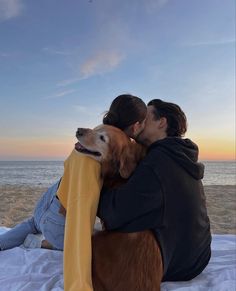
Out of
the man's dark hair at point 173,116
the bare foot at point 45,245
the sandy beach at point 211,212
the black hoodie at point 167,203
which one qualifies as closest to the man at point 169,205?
the black hoodie at point 167,203

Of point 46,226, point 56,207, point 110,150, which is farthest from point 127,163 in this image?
point 46,226

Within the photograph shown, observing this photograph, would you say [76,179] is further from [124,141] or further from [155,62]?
[155,62]

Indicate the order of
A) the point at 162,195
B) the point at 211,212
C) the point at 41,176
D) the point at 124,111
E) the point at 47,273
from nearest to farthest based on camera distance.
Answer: the point at 162,195
the point at 124,111
the point at 47,273
the point at 211,212
the point at 41,176

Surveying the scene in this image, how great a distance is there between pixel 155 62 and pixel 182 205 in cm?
936

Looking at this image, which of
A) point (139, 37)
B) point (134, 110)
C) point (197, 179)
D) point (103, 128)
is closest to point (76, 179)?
point (103, 128)

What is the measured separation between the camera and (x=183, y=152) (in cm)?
250

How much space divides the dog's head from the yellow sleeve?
67 mm

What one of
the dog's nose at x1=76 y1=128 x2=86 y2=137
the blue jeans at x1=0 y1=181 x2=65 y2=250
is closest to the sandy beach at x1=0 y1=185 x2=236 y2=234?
the blue jeans at x1=0 y1=181 x2=65 y2=250

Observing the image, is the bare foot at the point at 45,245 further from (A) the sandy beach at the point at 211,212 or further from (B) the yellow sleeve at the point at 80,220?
(A) the sandy beach at the point at 211,212

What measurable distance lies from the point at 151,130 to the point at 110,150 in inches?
27.4

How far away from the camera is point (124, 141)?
8.34 ft

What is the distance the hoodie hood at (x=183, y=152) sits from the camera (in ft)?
8.05

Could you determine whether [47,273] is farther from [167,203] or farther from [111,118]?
[111,118]

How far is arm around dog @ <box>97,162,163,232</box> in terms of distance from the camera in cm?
228
